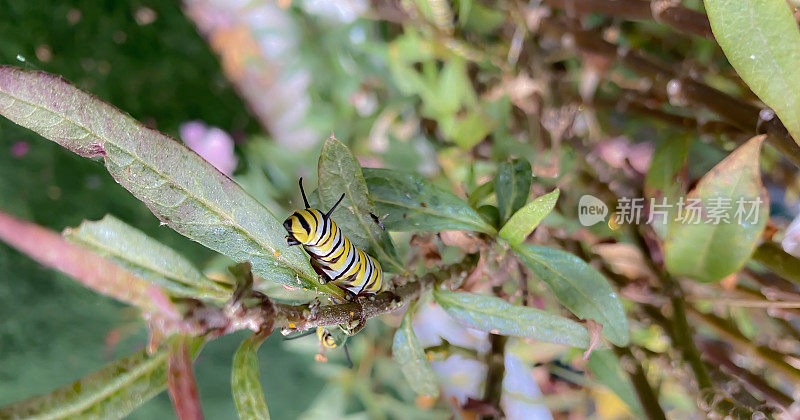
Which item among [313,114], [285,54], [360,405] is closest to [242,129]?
[285,54]

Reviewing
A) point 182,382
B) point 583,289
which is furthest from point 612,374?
point 182,382

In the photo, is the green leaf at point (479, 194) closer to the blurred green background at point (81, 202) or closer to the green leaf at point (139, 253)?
the green leaf at point (139, 253)

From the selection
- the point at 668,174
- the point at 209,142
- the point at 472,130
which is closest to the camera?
the point at 668,174

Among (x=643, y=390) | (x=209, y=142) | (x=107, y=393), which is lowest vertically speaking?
(x=209, y=142)

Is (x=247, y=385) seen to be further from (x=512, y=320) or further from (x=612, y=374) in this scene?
(x=612, y=374)

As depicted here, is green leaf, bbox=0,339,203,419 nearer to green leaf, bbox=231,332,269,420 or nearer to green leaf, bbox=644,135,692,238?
green leaf, bbox=231,332,269,420

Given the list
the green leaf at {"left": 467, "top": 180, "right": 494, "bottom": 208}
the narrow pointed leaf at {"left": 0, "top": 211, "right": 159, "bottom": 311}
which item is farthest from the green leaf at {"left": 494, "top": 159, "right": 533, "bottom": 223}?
the narrow pointed leaf at {"left": 0, "top": 211, "right": 159, "bottom": 311}
